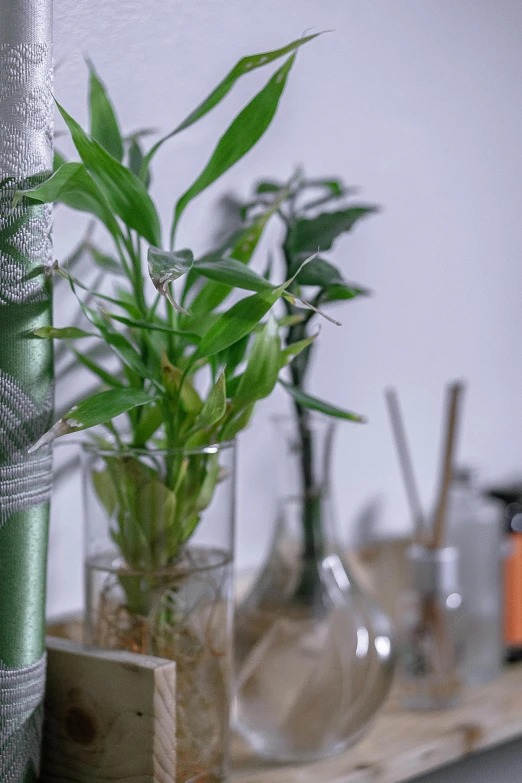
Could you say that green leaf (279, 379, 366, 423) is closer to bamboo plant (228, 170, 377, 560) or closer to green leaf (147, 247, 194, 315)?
bamboo plant (228, 170, 377, 560)

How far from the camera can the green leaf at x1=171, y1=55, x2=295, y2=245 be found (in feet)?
1.91

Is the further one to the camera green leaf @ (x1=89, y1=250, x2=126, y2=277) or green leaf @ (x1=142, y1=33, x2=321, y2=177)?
green leaf @ (x1=89, y1=250, x2=126, y2=277)

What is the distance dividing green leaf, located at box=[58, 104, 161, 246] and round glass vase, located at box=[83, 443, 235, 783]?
0.14 m

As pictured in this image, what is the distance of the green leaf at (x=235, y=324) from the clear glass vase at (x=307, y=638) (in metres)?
0.19

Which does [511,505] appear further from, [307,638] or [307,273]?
[307,273]

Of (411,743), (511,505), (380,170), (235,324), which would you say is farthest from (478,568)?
(235,324)

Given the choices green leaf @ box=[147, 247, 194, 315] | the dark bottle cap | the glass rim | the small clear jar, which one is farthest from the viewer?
the dark bottle cap

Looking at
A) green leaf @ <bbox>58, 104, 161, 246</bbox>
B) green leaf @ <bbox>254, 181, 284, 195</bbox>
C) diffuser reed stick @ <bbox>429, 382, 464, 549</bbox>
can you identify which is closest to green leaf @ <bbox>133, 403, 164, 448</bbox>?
green leaf @ <bbox>58, 104, 161, 246</bbox>

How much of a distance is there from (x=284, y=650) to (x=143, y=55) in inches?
18.4

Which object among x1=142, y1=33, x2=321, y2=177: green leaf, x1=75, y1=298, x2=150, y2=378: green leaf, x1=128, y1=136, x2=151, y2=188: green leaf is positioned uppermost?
x1=142, y1=33, x2=321, y2=177: green leaf

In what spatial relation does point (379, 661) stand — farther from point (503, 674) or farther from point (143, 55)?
point (143, 55)

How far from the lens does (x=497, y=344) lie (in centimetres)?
108

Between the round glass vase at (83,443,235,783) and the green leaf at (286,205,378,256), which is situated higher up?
the green leaf at (286,205,378,256)

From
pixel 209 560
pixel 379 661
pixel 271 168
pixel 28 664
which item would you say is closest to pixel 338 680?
pixel 379 661
